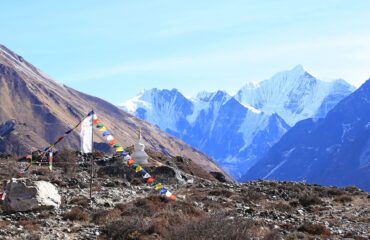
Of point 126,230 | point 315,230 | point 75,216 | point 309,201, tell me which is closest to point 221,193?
point 309,201

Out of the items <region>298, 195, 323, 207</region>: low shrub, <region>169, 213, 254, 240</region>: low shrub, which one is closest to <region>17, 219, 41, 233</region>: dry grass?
<region>169, 213, 254, 240</region>: low shrub

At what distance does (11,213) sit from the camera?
58.8 feet

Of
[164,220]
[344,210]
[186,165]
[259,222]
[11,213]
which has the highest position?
[186,165]

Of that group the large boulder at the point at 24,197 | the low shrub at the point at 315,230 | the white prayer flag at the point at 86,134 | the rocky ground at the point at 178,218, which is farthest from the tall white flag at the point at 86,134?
the low shrub at the point at 315,230

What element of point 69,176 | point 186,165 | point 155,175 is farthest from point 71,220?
point 186,165

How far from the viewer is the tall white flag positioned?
2075cm

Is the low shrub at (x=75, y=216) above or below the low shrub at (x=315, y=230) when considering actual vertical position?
below

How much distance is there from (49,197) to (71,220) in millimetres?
2046

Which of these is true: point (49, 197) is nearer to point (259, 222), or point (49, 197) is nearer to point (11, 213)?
point (11, 213)

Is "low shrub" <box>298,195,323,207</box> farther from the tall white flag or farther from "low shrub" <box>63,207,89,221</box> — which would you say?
"low shrub" <box>63,207,89,221</box>

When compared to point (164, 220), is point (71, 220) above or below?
below

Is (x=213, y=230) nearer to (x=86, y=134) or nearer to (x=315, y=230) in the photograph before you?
(x=315, y=230)

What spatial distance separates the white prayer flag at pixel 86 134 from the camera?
20.7 metres

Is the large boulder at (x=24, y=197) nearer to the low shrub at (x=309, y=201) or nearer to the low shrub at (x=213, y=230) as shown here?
the low shrub at (x=213, y=230)
